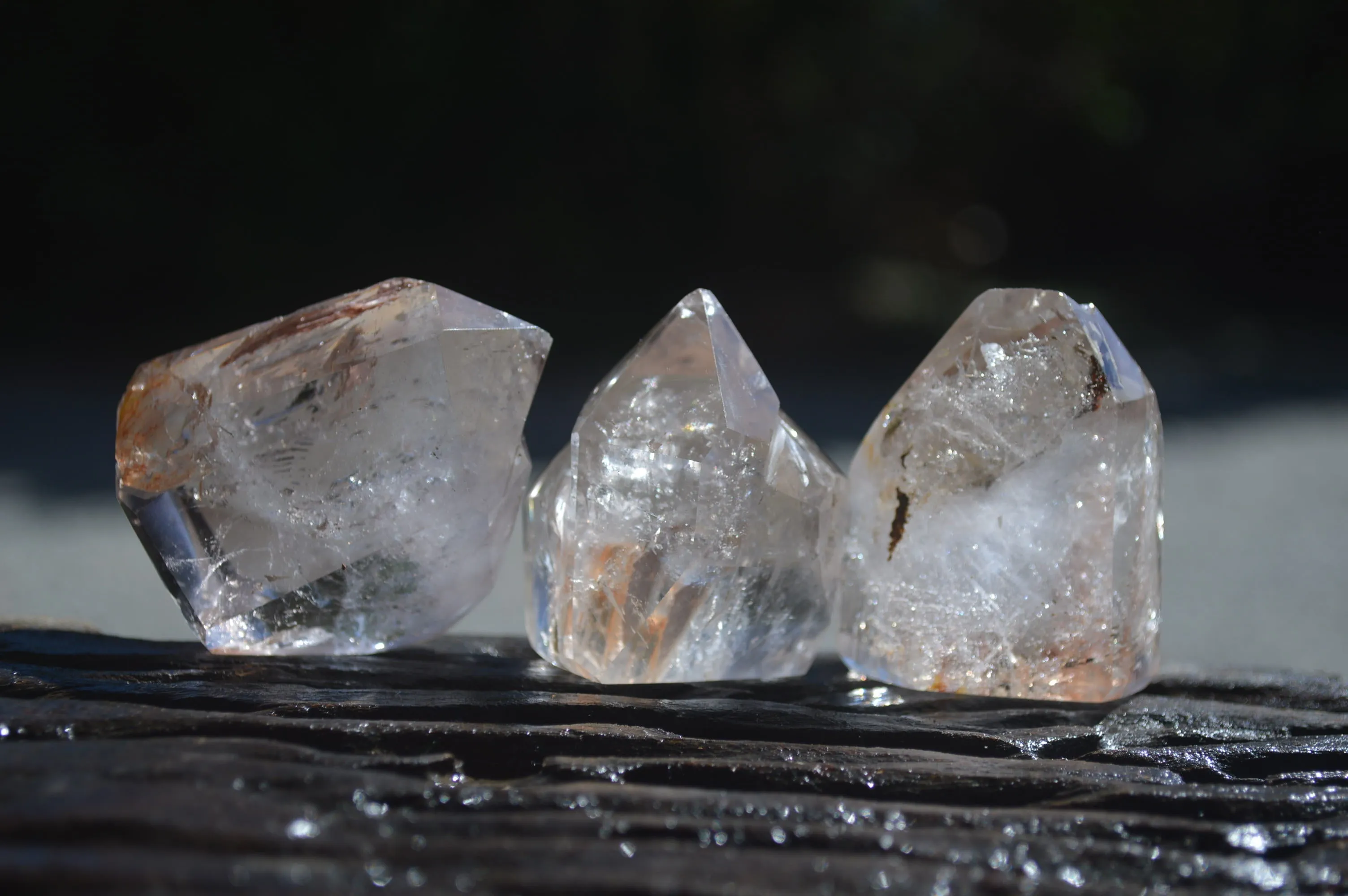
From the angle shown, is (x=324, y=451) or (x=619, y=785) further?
(x=324, y=451)

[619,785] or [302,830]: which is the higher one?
[302,830]

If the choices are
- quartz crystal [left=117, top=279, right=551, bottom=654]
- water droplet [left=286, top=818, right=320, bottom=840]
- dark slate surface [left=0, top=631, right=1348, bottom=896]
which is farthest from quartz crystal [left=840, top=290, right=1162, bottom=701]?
water droplet [left=286, top=818, right=320, bottom=840]

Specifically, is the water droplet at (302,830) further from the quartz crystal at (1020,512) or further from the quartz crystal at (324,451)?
the quartz crystal at (1020,512)

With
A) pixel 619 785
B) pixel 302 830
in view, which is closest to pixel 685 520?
pixel 619 785

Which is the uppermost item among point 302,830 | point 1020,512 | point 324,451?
point 324,451

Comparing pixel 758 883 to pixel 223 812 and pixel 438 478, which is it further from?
pixel 438 478

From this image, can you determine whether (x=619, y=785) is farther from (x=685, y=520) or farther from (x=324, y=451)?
(x=324, y=451)

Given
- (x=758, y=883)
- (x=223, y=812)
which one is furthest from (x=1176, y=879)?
(x=223, y=812)

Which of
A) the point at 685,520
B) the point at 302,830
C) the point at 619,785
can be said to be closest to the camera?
the point at 302,830
